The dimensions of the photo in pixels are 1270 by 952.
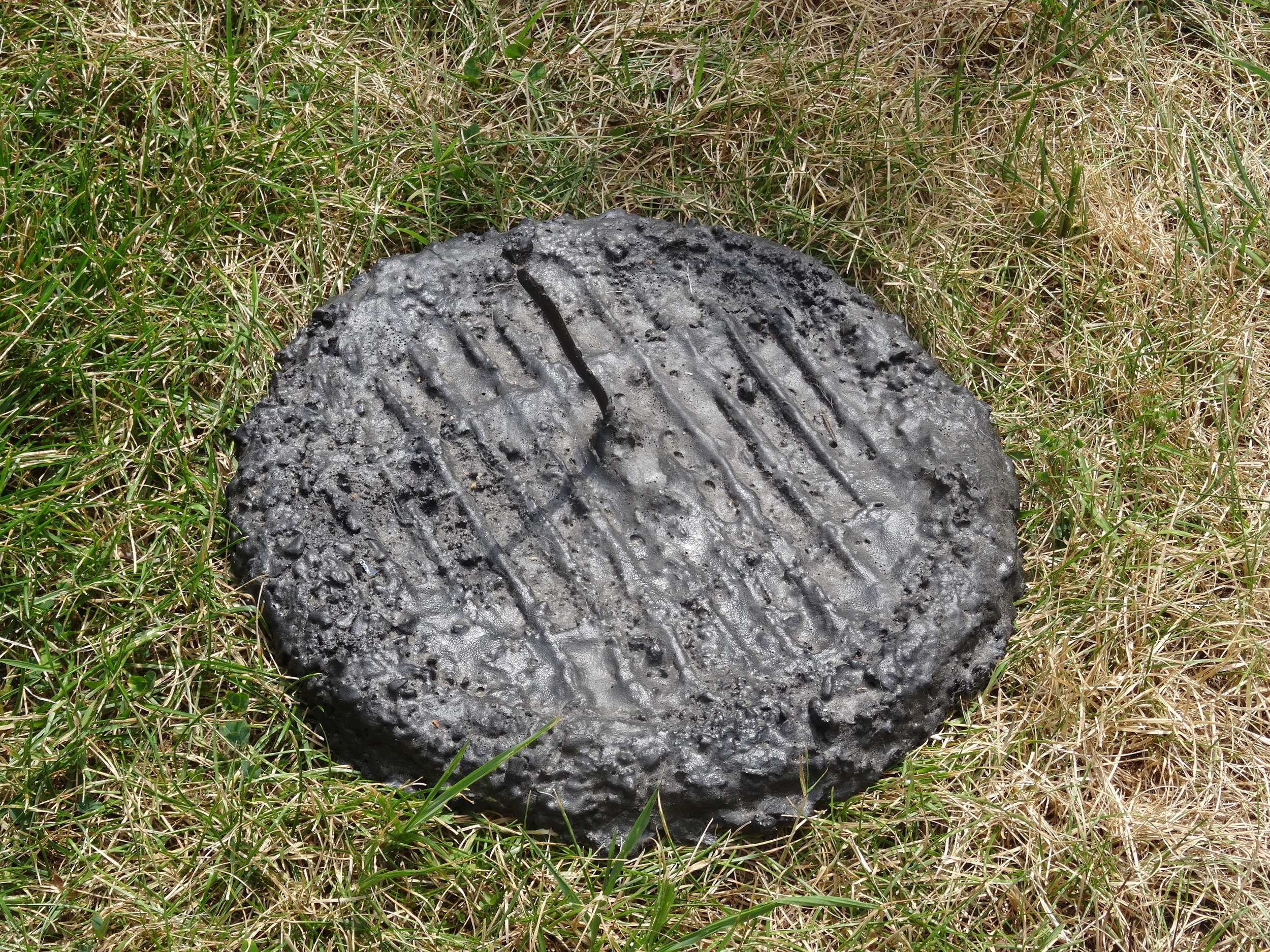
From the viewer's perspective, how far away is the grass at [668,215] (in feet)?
5.52

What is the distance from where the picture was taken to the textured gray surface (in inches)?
67.7

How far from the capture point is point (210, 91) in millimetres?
2379

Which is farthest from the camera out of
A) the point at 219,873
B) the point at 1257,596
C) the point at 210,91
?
the point at 210,91

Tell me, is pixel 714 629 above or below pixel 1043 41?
below

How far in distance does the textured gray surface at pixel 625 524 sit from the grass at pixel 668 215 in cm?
11

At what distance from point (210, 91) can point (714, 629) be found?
154cm

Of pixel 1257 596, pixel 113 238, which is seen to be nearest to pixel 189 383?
pixel 113 238

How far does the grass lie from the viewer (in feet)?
5.52

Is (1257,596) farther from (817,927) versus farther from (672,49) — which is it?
(672,49)

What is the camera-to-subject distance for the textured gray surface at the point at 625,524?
1.72 metres

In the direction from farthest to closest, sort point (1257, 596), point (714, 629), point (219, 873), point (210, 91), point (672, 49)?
point (672, 49) → point (210, 91) → point (1257, 596) → point (714, 629) → point (219, 873)

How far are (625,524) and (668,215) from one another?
2.87 feet

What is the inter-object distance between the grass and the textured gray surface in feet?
0.35

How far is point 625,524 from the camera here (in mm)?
1924
